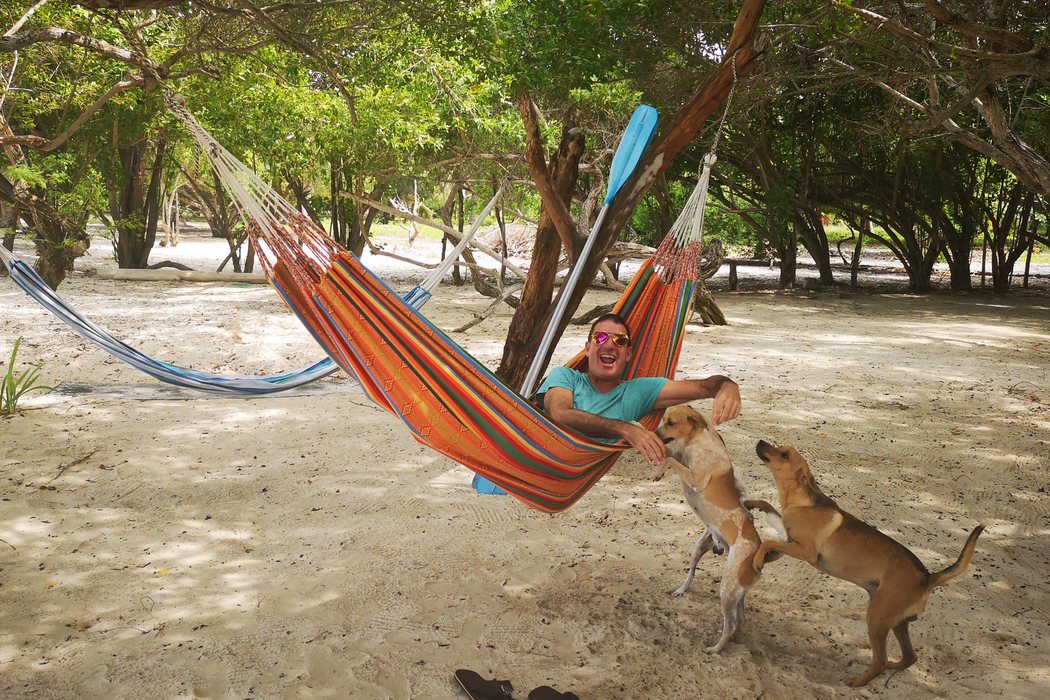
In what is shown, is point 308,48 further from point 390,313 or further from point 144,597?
point 144,597

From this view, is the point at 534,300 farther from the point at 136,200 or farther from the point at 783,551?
the point at 136,200

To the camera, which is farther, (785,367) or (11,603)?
(785,367)

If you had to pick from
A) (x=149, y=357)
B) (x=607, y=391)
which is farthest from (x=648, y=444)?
(x=149, y=357)

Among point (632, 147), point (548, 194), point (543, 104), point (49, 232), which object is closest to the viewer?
point (632, 147)

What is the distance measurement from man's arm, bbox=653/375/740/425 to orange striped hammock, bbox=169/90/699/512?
9cm

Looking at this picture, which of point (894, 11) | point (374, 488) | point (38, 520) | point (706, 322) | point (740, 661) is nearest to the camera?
point (740, 661)

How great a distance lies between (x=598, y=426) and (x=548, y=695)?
1.86 feet

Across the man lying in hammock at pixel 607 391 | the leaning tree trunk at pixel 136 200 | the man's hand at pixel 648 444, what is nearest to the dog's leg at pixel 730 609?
the man's hand at pixel 648 444

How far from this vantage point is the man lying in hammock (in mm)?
1892

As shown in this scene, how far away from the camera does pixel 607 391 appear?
6.56ft

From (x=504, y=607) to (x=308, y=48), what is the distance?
7.58ft

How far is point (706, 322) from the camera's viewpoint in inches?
232

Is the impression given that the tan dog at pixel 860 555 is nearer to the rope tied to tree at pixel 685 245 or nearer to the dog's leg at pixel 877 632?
the dog's leg at pixel 877 632

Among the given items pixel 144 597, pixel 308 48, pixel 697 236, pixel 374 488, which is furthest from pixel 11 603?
pixel 308 48
